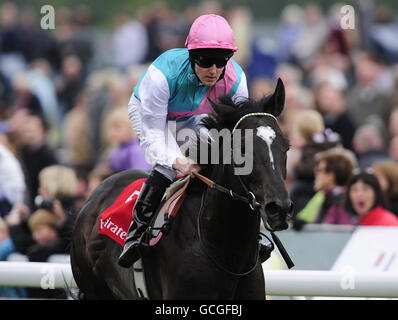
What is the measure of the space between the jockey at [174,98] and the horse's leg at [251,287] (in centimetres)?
66

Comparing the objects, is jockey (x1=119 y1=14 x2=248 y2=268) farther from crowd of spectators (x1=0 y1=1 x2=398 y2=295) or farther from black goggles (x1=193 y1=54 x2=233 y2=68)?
crowd of spectators (x1=0 y1=1 x2=398 y2=295)

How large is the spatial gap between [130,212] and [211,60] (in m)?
1.23

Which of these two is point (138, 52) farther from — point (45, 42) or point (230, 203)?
point (230, 203)

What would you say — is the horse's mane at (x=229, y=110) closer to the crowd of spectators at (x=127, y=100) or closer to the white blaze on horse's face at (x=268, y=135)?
the white blaze on horse's face at (x=268, y=135)

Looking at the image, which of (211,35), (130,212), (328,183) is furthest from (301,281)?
(328,183)

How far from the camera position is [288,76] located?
13664 mm

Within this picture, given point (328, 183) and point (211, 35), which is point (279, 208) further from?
point (328, 183)

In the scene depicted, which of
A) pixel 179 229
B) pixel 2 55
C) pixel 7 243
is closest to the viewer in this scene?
pixel 179 229

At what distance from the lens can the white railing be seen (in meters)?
6.35

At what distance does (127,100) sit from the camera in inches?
533

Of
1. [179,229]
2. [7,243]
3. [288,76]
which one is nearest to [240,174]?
[179,229]

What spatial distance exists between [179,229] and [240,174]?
2.06ft

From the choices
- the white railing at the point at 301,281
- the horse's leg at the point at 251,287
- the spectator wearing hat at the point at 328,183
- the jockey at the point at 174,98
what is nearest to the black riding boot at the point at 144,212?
the jockey at the point at 174,98
